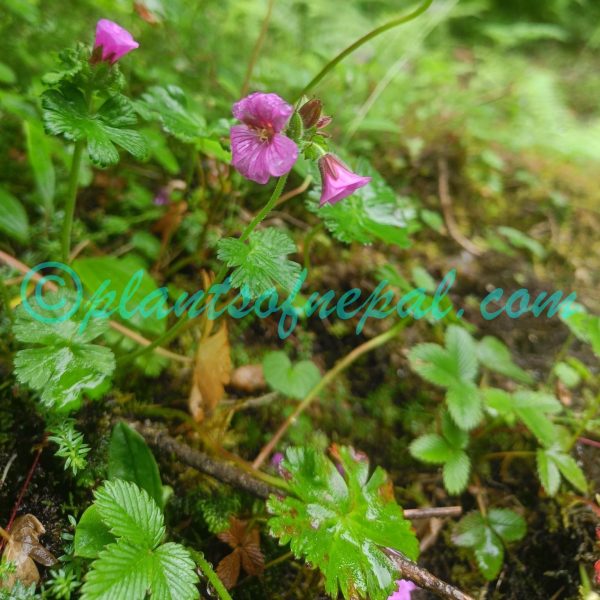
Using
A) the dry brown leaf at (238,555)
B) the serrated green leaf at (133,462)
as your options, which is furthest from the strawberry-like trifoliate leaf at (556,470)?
the serrated green leaf at (133,462)

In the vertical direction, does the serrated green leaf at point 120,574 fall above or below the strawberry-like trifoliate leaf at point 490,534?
above

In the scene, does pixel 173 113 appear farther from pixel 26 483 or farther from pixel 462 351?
pixel 462 351

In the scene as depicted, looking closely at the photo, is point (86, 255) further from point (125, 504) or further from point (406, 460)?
point (406, 460)

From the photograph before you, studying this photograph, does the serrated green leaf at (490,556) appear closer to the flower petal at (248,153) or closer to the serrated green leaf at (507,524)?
the serrated green leaf at (507,524)

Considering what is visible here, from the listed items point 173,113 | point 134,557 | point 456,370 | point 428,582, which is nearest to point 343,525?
point 428,582

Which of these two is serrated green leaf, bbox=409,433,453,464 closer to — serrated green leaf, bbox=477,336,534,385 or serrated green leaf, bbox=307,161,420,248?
serrated green leaf, bbox=477,336,534,385

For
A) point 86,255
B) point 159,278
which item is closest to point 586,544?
point 159,278
